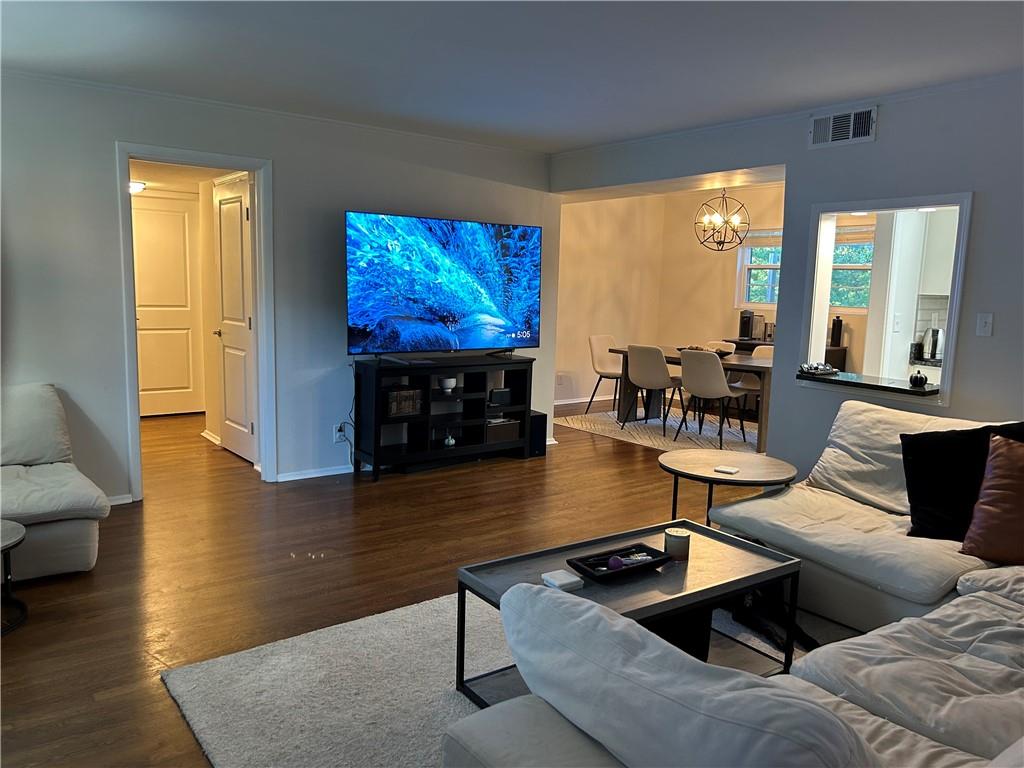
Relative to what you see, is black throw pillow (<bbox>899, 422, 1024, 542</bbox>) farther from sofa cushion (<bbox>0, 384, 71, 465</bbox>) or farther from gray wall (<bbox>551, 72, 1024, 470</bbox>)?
sofa cushion (<bbox>0, 384, 71, 465</bbox>)

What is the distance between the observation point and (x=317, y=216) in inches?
200

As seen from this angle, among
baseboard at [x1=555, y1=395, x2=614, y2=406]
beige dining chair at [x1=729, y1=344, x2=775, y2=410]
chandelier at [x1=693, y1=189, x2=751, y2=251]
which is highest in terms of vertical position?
chandelier at [x1=693, y1=189, x2=751, y2=251]

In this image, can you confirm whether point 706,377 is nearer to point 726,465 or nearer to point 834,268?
point 834,268

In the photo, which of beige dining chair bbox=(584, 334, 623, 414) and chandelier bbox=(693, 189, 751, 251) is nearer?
beige dining chair bbox=(584, 334, 623, 414)

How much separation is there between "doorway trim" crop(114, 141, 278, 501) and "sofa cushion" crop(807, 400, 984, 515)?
11.2ft

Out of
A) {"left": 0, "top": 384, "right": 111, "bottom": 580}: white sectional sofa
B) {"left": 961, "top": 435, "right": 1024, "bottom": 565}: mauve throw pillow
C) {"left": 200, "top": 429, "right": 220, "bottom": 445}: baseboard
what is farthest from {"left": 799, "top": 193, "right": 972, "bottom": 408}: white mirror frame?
{"left": 200, "top": 429, "right": 220, "bottom": 445}: baseboard

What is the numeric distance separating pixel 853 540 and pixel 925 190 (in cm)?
209

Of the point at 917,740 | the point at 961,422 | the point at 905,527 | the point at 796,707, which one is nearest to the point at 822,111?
the point at 961,422

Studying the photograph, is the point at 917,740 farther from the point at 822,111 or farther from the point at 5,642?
the point at 822,111

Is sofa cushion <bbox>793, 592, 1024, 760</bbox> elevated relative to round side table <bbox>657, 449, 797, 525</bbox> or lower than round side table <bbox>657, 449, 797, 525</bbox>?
lower

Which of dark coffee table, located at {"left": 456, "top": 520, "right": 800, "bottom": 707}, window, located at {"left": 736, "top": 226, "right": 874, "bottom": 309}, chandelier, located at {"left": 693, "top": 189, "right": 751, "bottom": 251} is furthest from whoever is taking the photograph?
chandelier, located at {"left": 693, "top": 189, "right": 751, "bottom": 251}

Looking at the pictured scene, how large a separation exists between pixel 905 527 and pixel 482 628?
1812mm

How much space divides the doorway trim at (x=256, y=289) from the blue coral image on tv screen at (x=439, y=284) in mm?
528

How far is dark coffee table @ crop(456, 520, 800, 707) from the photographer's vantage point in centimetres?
236
